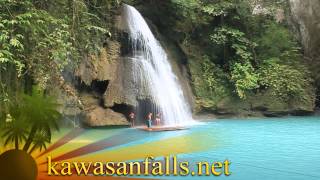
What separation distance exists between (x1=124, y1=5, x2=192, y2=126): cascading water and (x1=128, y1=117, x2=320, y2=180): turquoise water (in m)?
1.57

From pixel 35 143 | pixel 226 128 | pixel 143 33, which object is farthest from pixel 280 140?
pixel 35 143

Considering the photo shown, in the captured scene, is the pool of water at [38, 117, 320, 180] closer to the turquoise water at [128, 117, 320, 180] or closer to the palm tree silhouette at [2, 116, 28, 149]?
the turquoise water at [128, 117, 320, 180]

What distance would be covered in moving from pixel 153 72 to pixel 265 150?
239 inches

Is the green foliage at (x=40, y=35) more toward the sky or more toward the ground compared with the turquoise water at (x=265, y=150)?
more toward the sky

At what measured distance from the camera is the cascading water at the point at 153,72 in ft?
42.5

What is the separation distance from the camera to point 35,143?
357 centimetres

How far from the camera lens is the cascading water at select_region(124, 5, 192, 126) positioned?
13.0 metres

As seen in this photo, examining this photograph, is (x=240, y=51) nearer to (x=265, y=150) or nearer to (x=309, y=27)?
(x=309, y=27)

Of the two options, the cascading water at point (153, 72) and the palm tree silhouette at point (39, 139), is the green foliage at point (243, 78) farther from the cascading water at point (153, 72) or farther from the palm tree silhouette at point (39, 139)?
the palm tree silhouette at point (39, 139)

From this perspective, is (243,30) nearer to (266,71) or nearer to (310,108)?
(266,71)

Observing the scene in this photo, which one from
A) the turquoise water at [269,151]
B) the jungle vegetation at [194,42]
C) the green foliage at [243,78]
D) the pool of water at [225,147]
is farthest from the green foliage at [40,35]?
the green foliage at [243,78]

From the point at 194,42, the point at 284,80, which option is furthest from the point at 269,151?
the point at 194,42

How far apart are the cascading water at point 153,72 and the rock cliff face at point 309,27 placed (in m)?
6.86

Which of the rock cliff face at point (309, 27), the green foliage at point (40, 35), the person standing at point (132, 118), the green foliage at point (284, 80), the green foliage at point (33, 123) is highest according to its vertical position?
the rock cliff face at point (309, 27)
